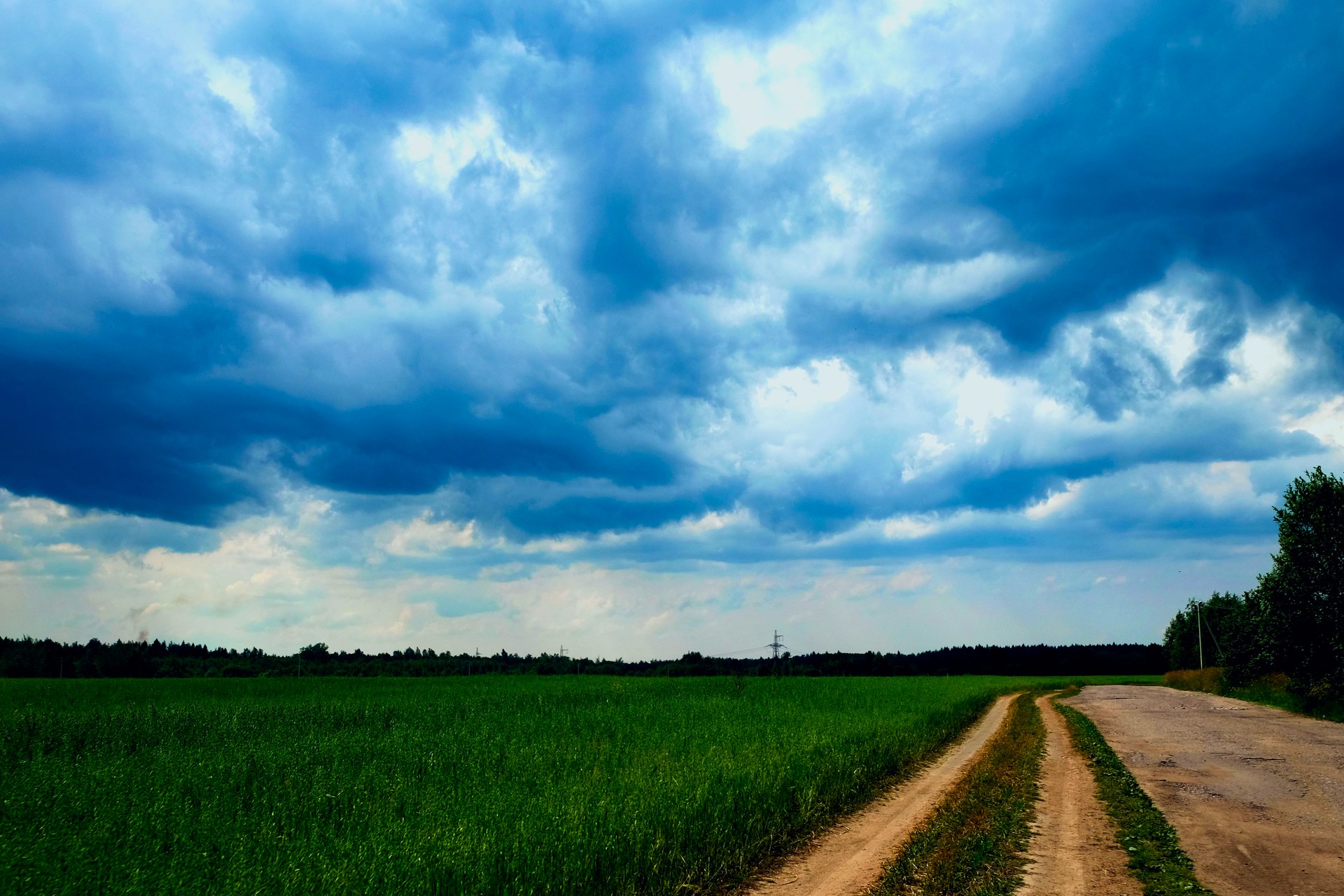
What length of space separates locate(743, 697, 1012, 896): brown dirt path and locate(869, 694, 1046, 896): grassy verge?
27cm

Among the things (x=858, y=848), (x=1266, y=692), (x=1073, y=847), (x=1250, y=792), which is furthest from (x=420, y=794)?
(x=1266, y=692)

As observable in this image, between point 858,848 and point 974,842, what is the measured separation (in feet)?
5.28

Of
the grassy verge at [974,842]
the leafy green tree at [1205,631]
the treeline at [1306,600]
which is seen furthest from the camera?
the leafy green tree at [1205,631]

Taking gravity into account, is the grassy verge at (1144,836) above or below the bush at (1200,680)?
above

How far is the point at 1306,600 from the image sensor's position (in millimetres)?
36531

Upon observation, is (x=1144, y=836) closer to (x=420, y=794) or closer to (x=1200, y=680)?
(x=420, y=794)

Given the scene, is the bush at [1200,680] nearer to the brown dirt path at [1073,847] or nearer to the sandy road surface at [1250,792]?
the sandy road surface at [1250,792]

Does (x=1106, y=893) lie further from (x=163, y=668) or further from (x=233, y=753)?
(x=163, y=668)

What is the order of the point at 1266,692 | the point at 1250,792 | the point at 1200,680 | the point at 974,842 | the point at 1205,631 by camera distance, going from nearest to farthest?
the point at 974,842 < the point at 1250,792 < the point at 1266,692 < the point at 1200,680 < the point at 1205,631

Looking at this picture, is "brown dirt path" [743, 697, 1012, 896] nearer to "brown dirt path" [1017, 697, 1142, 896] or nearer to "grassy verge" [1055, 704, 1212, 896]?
"brown dirt path" [1017, 697, 1142, 896]

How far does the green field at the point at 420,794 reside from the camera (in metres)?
7.41

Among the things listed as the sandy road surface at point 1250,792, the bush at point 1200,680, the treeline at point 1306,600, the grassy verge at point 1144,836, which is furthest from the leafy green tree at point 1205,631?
the grassy verge at point 1144,836

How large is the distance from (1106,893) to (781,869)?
381cm

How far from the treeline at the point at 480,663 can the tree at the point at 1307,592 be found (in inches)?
1447
